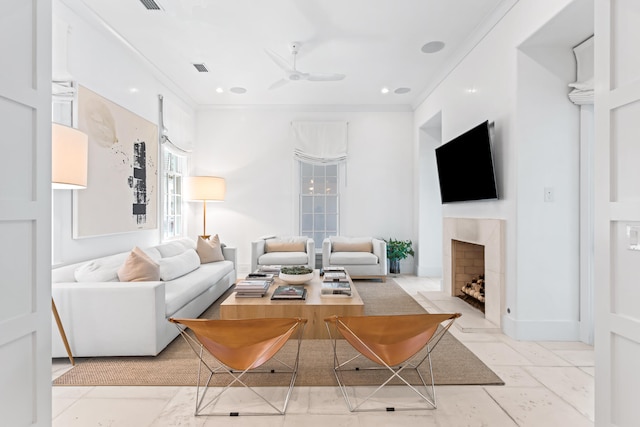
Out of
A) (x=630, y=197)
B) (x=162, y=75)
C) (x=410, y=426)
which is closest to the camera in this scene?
(x=630, y=197)

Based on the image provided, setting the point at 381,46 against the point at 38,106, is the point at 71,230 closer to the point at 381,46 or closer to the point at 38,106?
the point at 38,106

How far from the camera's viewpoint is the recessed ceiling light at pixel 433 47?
13.6 ft

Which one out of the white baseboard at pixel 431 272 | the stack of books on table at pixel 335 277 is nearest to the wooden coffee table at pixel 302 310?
the stack of books on table at pixel 335 277

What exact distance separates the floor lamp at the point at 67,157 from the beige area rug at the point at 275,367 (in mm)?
546

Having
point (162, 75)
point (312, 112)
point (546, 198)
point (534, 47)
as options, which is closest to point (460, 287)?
point (546, 198)

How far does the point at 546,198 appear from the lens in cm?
312

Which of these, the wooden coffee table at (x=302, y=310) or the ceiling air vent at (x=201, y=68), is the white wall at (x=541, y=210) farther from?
the ceiling air vent at (x=201, y=68)

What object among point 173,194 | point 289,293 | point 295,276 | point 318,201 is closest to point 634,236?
point 289,293

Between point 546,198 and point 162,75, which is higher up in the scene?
point 162,75

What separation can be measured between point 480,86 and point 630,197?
9.26 feet

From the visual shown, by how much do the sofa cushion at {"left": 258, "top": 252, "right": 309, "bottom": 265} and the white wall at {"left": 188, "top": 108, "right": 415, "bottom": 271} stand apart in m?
1.09

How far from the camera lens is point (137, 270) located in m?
3.01

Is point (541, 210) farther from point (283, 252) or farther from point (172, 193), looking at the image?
point (172, 193)

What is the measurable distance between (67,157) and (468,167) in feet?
11.8
